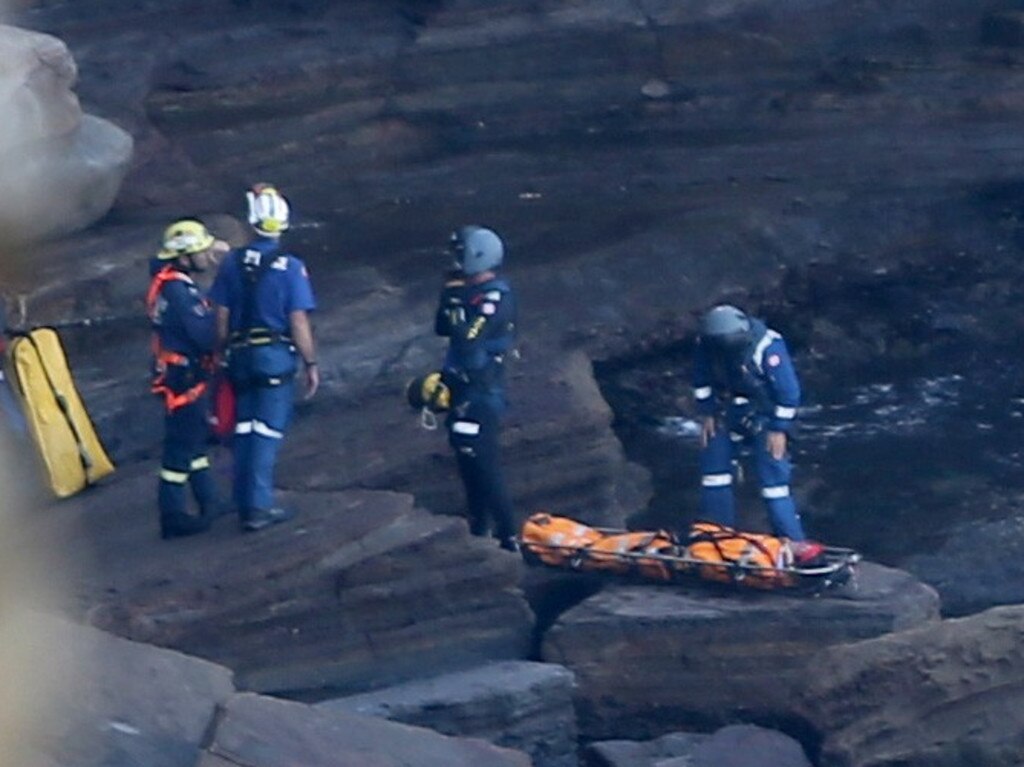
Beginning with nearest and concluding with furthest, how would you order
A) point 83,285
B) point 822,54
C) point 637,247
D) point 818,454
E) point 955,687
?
point 955,687 → point 83,285 → point 818,454 → point 637,247 → point 822,54

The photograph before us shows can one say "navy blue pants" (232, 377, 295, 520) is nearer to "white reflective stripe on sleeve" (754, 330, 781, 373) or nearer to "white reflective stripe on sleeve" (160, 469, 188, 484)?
"white reflective stripe on sleeve" (160, 469, 188, 484)

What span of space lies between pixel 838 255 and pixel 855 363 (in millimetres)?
915

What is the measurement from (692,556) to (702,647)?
50 centimetres

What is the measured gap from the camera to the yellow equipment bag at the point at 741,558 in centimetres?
1139

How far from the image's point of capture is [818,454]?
51.0ft

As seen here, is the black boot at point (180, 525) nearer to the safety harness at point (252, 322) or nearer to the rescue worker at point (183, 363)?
the rescue worker at point (183, 363)

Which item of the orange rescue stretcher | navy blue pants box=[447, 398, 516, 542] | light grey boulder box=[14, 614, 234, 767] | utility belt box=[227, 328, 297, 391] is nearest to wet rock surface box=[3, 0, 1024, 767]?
navy blue pants box=[447, 398, 516, 542]

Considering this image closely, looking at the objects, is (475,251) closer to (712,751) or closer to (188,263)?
(188,263)

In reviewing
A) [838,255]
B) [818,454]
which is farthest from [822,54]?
[818,454]

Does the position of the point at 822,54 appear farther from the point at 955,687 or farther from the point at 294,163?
the point at 955,687

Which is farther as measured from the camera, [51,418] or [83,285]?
[83,285]

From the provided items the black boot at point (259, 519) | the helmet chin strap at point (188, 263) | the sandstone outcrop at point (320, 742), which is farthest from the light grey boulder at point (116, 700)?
the helmet chin strap at point (188, 263)

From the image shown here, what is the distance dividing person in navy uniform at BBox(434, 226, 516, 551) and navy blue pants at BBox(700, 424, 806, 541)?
3.95ft

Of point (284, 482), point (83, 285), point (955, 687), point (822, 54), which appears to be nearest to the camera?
point (955, 687)
